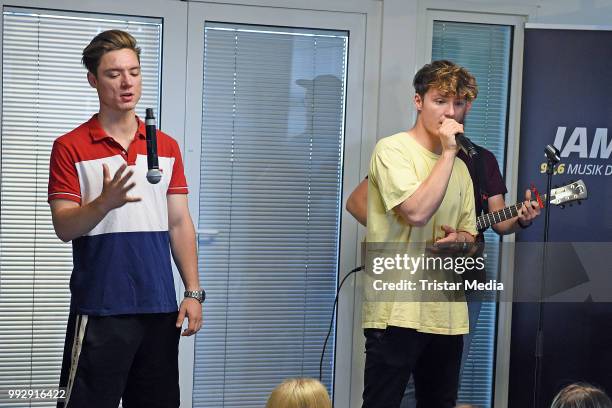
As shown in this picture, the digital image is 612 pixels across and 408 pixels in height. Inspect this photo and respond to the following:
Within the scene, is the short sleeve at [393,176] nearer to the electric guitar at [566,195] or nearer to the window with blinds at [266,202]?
the electric guitar at [566,195]

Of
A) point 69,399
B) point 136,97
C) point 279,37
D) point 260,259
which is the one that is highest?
point 279,37

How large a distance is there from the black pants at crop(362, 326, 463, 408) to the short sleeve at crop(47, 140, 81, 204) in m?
1.14

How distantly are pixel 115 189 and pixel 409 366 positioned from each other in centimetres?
124

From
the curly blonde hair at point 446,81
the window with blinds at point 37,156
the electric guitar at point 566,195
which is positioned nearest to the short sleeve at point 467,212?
the curly blonde hair at point 446,81

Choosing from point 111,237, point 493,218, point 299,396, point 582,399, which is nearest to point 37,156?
point 111,237

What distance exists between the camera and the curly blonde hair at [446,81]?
121 inches

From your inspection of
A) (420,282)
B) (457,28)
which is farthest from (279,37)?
(420,282)

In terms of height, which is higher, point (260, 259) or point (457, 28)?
point (457, 28)

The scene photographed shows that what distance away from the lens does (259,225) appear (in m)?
4.07

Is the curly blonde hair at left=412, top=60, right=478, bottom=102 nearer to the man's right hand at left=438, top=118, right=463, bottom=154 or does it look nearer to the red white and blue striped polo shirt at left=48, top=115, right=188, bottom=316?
the man's right hand at left=438, top=118, right=463, bottom=154

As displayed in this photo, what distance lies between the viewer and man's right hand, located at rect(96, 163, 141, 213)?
95.9 inches

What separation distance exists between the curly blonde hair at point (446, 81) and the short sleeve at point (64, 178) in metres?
1.31

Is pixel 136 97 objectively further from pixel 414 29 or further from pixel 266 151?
pixel 414 29

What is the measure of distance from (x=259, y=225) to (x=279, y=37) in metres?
0.91
